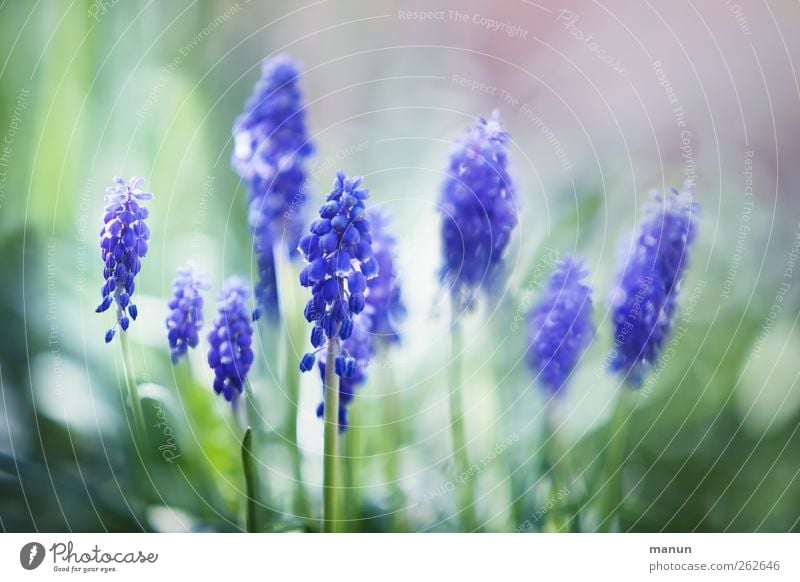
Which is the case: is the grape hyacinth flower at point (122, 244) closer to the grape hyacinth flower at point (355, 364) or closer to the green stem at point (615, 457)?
the grape hyacinth flower at point (355, 364)

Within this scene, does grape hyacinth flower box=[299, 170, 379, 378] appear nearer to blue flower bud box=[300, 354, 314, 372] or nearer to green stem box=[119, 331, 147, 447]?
blue flower bud box=[300, 354, 314, 372]

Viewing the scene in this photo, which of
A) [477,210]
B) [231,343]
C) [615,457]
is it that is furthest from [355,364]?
[615,457]

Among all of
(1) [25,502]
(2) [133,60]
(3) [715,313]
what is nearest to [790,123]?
(3) [715,313]

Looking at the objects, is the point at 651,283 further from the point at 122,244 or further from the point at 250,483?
the point at 122,244

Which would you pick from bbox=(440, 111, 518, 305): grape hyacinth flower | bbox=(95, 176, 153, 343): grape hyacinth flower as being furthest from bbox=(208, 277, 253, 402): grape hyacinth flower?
bbox=(440, 111, 518, 305): grape hyacinth flower
